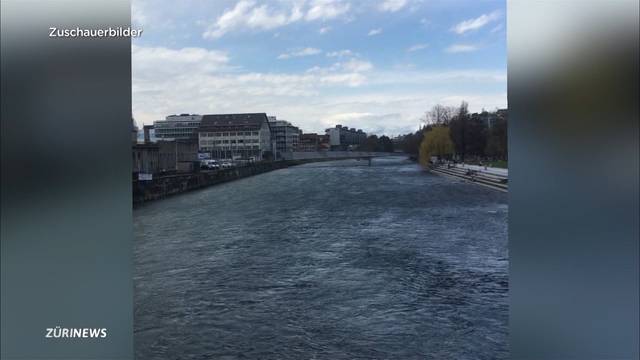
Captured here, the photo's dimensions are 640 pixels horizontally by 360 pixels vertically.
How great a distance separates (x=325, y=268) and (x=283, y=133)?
111 cm

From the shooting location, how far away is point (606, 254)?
4.42 feet

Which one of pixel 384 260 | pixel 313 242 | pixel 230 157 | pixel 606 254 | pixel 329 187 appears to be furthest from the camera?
pixel 329 187

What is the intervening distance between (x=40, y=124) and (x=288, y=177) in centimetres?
219

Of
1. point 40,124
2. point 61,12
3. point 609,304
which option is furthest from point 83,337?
point 609,304

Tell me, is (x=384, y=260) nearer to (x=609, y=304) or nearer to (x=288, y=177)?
(x=288, y=177)

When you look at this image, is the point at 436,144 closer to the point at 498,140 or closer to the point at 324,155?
the point at 324,155

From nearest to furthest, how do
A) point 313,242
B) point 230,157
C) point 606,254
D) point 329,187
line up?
1. point 606,254
2. point 230,157
3. point 313,242
4. point 329,187

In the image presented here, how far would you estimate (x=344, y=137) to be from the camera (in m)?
2.98

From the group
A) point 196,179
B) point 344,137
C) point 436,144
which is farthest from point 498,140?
point 196,179

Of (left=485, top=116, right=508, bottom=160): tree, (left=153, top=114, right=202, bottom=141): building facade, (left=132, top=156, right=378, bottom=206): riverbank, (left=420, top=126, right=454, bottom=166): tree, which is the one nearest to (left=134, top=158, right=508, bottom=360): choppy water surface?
(left=132, top=156, right=378, bottom=206): riverbank

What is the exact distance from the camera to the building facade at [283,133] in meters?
2.43

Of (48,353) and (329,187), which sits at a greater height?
(329,187)

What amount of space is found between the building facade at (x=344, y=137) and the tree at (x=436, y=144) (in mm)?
555

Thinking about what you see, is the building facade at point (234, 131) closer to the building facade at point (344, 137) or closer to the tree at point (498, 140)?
the building facade at point (344, 137)
